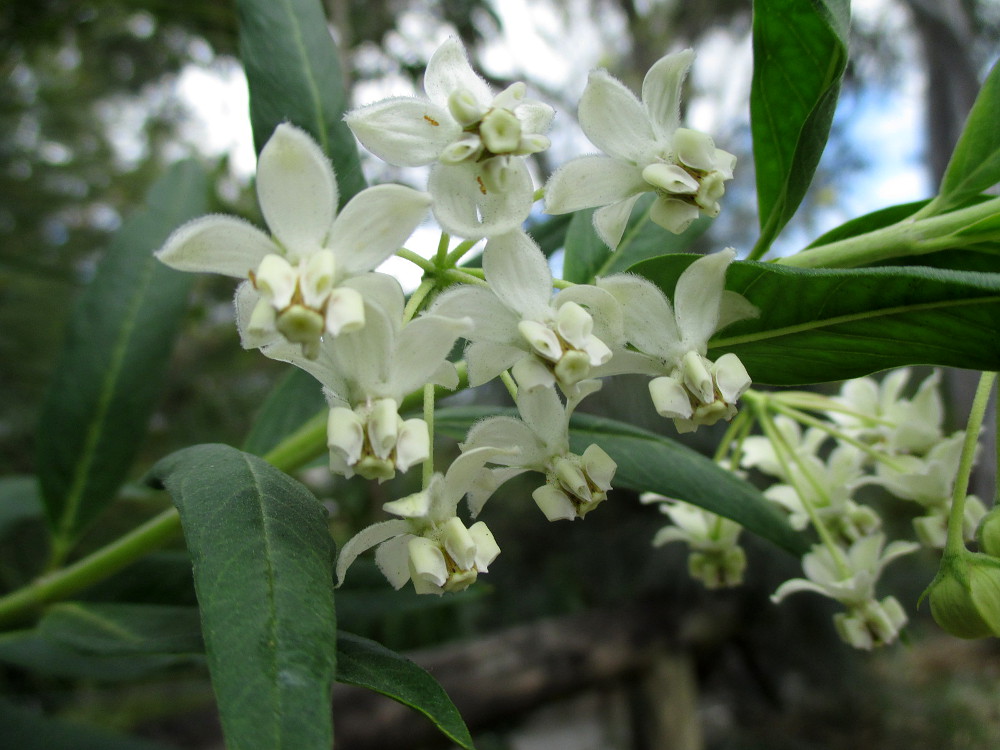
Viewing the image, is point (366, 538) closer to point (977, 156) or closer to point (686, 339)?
point (686, 339)

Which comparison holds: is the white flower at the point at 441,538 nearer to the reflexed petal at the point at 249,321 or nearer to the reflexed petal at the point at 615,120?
the reflexed petal at the point at 249,321

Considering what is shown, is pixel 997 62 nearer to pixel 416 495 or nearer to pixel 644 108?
pixel 644 108

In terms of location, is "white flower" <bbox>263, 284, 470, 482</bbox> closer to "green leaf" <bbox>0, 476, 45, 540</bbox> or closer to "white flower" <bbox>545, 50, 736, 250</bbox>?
"white flower" <bbox>545, 50, 736, 250</bbox>

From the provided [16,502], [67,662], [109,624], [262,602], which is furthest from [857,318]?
[16,502]

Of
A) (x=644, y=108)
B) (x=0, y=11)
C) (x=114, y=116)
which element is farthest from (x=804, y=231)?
(x=644, y=108)

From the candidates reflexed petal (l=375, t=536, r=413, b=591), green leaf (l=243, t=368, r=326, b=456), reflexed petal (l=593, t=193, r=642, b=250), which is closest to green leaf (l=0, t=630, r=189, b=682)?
green leaf (l=243, t=368, r=326, b=456)

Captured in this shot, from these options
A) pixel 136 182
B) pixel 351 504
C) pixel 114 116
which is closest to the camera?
pixel 351 504
